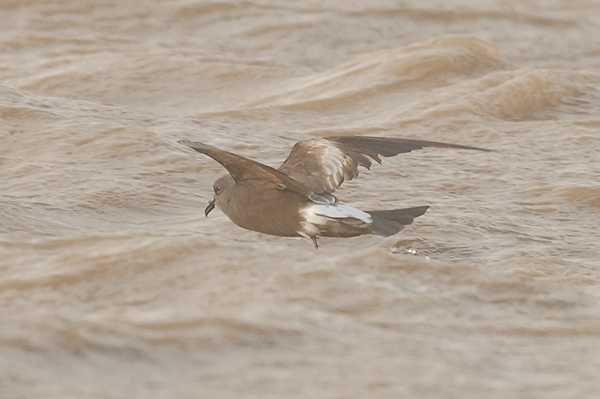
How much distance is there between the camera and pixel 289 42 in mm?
10680

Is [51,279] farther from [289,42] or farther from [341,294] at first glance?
[289,42]

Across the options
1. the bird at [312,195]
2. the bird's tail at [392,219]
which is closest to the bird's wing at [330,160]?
the bird at [312,195]

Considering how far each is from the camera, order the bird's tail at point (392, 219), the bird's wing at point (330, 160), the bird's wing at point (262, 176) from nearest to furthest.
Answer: the bird's wing at point (262, 176), the bird's tail at point (392, 219), the bird's wing at point (330, 160)

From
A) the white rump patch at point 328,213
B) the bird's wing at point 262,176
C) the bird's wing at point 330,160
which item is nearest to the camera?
the bird's wing at point 262,176

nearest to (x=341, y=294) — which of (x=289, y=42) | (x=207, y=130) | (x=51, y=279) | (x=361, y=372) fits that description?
(x=361, y=372)

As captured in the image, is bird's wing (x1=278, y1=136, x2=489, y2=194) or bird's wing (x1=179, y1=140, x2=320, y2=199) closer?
bird's wing (x1=179, y1=140, x2=320, y2=199)

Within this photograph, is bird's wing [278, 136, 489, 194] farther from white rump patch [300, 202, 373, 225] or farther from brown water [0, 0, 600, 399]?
brown water [0, 0, 600, 399]

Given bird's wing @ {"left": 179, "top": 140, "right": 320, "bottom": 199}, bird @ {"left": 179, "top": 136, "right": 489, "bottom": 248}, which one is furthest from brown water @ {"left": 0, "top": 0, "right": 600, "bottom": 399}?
bird's wing @ {"left": 179, "top": 140, "right": 320, "bottom": 199}

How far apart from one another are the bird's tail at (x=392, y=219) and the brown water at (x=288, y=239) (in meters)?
0.26

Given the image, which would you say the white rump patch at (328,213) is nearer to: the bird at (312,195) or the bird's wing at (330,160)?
the bird at (312,195)

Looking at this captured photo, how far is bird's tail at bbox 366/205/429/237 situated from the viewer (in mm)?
5062

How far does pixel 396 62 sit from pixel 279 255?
164 inches

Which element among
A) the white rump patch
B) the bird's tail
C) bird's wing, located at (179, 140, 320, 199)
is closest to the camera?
bird's wing, located at (179, 140, 320, 199)

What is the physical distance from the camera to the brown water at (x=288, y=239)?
4020mm
